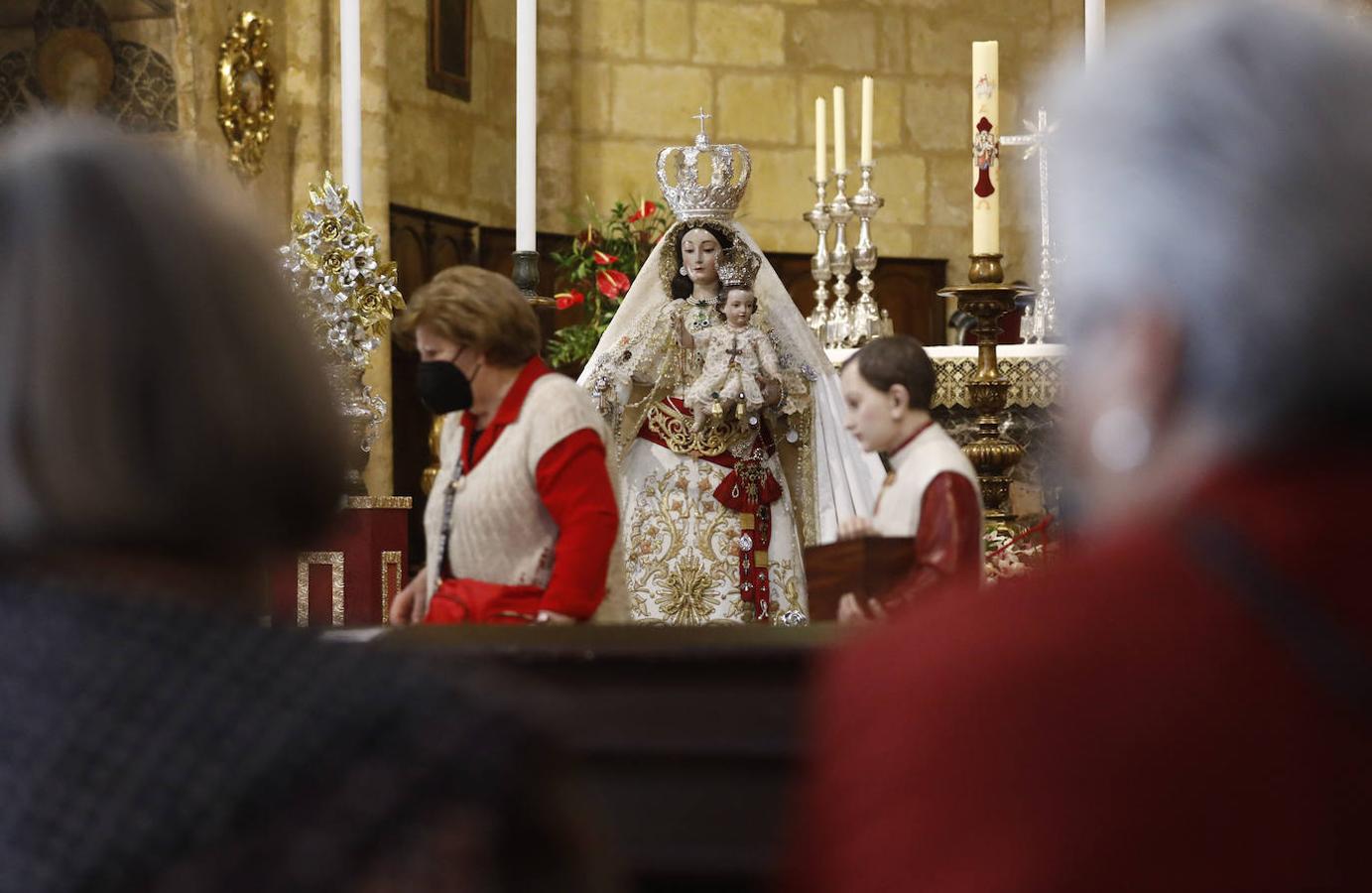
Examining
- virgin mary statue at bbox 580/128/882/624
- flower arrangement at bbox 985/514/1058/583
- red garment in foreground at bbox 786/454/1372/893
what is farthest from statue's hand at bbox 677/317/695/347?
red garment in foreground at bbox 786/454/1372/893

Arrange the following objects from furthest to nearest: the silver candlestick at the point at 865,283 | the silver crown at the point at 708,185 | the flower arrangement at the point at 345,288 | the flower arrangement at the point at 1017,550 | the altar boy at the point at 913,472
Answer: the silver candlestick at the point at 865,283
the silver crown at the point at 708,185
the flower arrangement at the point at 345,288
the flower arrangement at the point at 1017,550
the altar boy at the point at 913,472

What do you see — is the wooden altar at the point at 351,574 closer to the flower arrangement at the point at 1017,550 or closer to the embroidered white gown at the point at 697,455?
the embroidered white gown at the point at 697,455

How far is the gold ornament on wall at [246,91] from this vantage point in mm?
8273

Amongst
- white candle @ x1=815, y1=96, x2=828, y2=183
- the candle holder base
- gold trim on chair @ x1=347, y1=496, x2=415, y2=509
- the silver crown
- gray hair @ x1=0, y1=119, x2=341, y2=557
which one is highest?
white candle @ x1=815, y1=96, x2=828, y2=183

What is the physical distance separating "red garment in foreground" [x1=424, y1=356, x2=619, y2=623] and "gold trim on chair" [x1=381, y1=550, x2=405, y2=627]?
7.16 ft

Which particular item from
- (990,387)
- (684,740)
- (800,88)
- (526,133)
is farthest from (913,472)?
(800,88)

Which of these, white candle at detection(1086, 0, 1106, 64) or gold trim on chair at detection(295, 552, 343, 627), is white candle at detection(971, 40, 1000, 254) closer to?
white candle at detection(1086, 0, 1106, 64)

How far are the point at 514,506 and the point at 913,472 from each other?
0.70 m

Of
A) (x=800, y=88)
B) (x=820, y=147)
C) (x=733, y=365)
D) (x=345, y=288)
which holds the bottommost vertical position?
(x=733, y=365)

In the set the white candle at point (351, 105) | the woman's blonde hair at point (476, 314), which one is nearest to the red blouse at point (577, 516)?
the woman's blonde hair at point (476, 314)

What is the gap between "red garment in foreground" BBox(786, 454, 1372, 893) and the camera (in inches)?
33.6

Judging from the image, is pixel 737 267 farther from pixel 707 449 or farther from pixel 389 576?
pixel 389 576

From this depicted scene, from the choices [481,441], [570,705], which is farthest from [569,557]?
[570,705]

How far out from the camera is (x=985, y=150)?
5.60 meters
